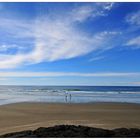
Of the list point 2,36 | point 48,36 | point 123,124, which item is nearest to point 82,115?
point 123,124

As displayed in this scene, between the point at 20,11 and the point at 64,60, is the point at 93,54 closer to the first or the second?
the point at 64,60

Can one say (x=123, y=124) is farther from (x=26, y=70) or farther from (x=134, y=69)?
(x=26, y=70)

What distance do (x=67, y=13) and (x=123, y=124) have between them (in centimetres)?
196

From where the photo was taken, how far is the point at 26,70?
762cm

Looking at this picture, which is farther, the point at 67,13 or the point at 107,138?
the point at 67,13

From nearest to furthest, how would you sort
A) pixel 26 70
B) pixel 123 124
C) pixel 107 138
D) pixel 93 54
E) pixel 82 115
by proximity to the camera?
pixel 107 138
pixel 123 124
pixel 82 115
pixel 93 54
pixel 26 70

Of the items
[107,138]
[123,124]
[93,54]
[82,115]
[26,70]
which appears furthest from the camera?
[26,70]

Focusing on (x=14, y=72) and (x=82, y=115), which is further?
(x=14, y=72)

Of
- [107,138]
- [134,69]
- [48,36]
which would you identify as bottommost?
[107,138]

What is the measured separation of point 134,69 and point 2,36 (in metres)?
2.86

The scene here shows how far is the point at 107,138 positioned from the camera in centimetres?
377

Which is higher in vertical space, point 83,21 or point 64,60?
point 83,21

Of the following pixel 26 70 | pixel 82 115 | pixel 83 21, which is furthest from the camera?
pixel 26 70

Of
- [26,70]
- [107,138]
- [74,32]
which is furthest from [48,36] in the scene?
[107,138]
